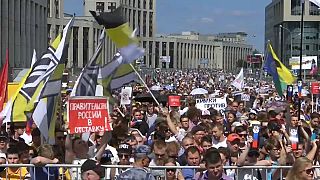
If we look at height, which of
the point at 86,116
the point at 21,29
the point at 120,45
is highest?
the point at 21,29

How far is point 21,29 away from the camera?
67000 mm

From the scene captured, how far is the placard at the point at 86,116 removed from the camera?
28.5ft

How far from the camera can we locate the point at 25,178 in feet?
27.4

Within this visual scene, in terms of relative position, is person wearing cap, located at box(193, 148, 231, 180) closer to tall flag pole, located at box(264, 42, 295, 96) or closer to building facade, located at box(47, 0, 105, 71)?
tall flag pole, located at box(264, 42, 295, 96)

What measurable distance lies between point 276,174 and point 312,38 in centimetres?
10853

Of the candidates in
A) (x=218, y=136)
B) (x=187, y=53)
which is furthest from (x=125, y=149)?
(x=187, y=53)

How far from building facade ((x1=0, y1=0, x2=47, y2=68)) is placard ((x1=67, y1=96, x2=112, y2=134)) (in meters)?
49.2

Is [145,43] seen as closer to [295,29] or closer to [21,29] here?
[295,29]

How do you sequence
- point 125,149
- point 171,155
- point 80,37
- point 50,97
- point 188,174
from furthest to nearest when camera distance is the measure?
point 80,37
point 50,97
point 125,149
point 171,155
point 188,174

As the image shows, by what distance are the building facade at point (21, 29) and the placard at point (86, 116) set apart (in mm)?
49204

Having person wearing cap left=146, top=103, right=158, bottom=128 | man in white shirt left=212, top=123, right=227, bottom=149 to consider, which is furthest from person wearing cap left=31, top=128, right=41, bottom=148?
person wearing cap left=146, top=103, right=158, bottom=128

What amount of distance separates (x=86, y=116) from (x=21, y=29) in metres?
59.5

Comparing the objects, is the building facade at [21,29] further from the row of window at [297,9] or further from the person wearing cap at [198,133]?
the person wearing cap at [198,133]

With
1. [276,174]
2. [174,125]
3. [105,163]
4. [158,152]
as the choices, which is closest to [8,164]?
[105,163]
